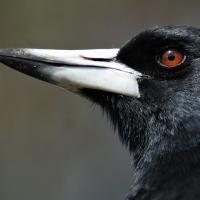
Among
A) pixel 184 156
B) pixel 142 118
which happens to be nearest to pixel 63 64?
pixel 142 118

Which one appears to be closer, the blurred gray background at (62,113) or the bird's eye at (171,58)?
the bird's eye at (171,58)

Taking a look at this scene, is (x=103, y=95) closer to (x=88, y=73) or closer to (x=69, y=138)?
(x=88, y=73)

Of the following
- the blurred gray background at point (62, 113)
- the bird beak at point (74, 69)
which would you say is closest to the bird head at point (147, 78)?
the bird beak at point (74, 69)

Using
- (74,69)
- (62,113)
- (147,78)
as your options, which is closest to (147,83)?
(147,78)

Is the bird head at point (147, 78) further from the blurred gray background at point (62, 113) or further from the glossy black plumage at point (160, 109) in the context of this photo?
the blurred gray background at point (62, 113)

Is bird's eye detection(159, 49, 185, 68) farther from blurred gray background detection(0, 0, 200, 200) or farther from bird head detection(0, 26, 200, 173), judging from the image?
blurred gray background detection(0, 0, 200, 200)

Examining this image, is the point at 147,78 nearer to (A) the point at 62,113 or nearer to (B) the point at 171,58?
(B) the point at 171,58
